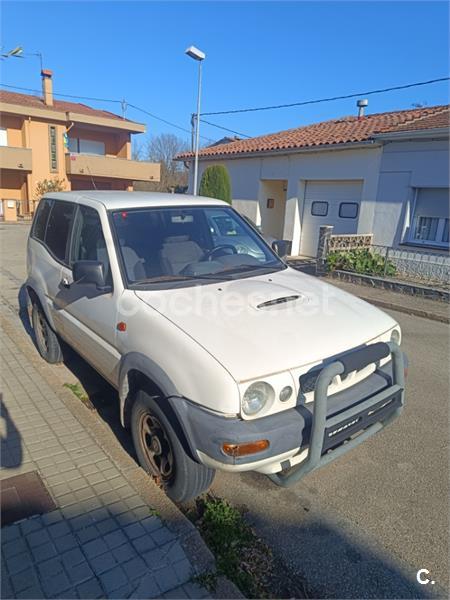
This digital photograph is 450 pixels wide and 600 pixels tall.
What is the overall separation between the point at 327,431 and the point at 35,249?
4014 mm

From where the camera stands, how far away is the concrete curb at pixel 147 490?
204cm

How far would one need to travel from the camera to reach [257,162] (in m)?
14.6

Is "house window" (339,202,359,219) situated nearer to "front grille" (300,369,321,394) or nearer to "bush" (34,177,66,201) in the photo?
"front grille" (300,369,321,394)

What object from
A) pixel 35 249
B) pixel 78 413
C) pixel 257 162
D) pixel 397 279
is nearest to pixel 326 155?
pixel 257 162

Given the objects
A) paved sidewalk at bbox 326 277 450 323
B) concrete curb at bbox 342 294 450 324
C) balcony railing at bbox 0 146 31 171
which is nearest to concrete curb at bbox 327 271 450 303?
paved sidewalk at bbox 326 277 450 323

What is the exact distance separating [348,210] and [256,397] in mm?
11120

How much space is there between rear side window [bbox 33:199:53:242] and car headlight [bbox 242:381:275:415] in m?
3.52

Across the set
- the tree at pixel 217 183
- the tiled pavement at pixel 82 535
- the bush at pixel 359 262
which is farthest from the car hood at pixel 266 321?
the tree at pixel 217 183

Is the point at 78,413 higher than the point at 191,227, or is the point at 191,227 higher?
the point at 191,227

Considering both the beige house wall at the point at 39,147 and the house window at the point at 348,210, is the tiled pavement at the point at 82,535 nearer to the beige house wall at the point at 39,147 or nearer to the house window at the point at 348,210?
the house window at the point at 348,210

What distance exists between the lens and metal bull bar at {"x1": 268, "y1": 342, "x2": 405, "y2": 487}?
2105mm

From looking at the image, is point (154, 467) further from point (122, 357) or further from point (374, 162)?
point (374, 162)

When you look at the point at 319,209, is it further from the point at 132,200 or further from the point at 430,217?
the point at 132,200

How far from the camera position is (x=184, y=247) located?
10.9 ft
